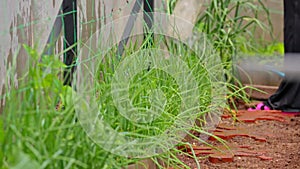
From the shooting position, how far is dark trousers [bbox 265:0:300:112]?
483 centimetres

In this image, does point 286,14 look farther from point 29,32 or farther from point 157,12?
point 29,32

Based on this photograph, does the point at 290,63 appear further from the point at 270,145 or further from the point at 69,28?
the point at 69,28

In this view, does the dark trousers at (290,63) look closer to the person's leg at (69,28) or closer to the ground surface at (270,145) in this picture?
the ground surface at (270,145)

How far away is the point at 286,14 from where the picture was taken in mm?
4891

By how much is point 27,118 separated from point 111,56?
1.17 m

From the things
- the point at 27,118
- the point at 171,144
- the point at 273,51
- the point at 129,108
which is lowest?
the point at 273,51

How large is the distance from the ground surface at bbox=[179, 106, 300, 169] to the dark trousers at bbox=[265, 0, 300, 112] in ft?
0.78

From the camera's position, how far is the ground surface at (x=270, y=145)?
3281mm

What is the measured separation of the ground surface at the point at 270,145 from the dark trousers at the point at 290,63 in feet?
0.78

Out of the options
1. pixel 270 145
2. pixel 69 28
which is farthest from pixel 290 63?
pixel 69 28

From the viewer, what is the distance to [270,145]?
378cm

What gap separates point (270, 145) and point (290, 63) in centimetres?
134

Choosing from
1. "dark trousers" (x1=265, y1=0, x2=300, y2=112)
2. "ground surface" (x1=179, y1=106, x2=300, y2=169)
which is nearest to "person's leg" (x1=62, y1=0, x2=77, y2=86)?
"ground surface" (x1=179, y1=106, x2=300, y2=169)

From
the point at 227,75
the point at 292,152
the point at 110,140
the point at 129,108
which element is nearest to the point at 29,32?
the point at 129,108
